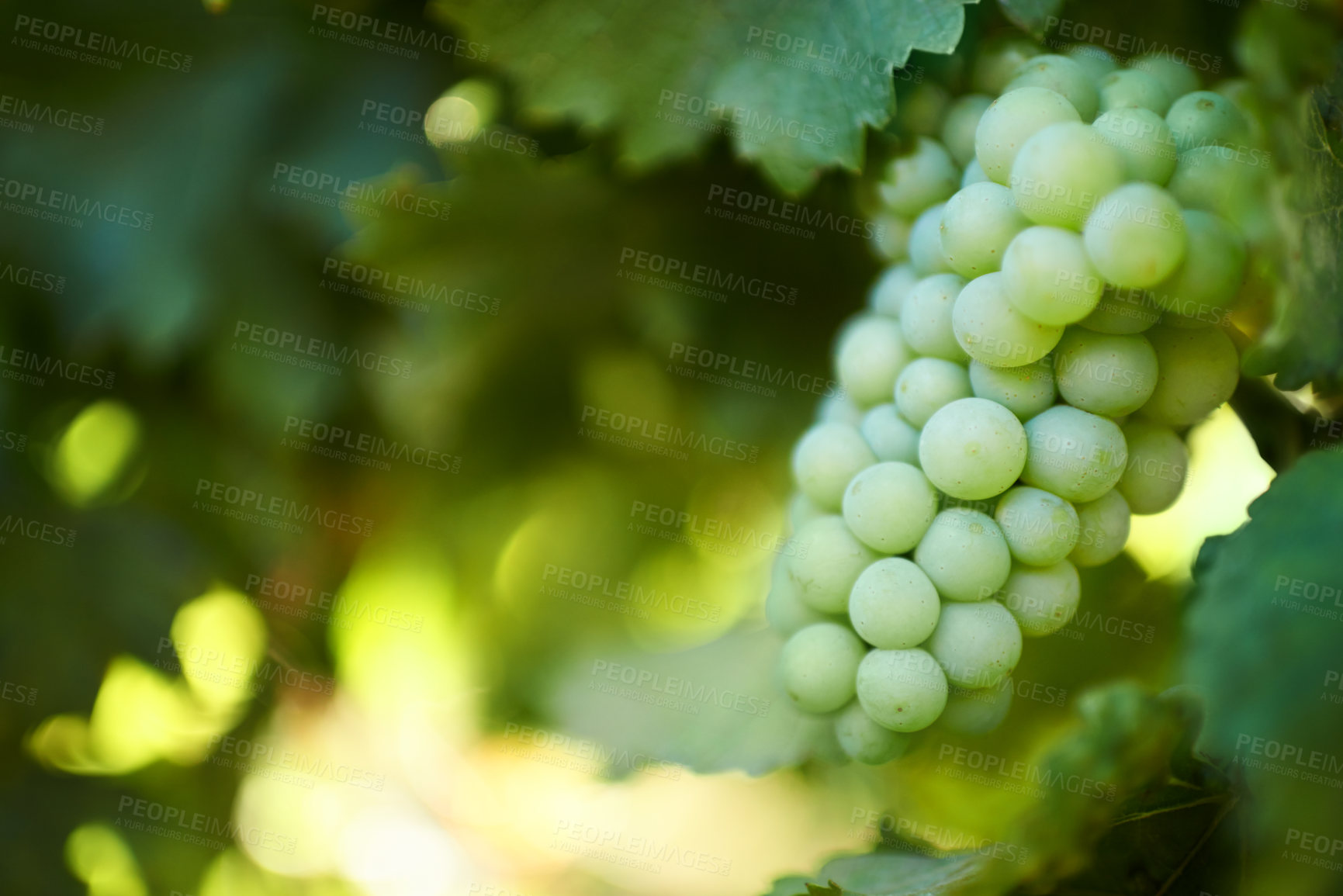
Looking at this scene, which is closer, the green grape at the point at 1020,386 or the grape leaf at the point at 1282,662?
the grape leaf at the point at 1282,662

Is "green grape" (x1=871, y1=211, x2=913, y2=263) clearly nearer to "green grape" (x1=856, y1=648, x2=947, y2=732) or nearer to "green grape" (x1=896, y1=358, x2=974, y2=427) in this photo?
"green grape" (x1=896, y1=358, x2=974, y2=427)

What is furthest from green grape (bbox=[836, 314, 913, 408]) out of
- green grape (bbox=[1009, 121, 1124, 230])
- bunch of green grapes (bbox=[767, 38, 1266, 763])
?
green grape (bbox=[1009, 121, 1124, 230])

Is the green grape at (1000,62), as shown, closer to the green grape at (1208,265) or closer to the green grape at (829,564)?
the green grape at (1208,265)

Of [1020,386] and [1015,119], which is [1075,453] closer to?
[1020,386]

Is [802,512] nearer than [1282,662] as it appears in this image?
No

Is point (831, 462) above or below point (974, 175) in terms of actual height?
below

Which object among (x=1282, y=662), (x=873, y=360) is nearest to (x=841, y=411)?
(x=873, y=360)

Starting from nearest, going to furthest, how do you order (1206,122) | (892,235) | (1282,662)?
(1282,662) < (1206,122) < (892,235)

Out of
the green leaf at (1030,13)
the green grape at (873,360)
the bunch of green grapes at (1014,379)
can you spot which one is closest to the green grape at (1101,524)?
the bunch of green grapes at (1014,379)
